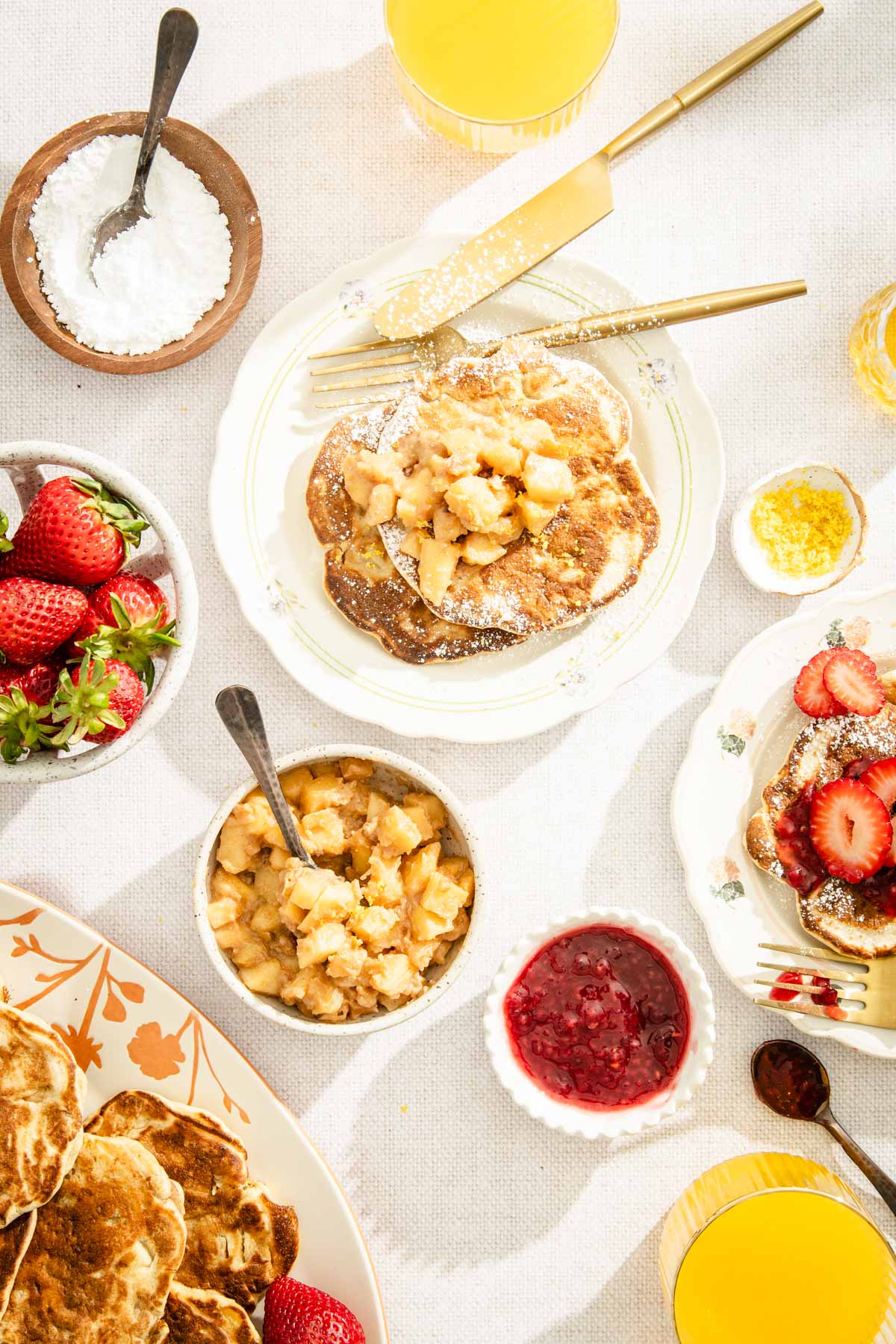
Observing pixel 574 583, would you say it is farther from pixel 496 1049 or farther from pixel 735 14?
pixel 735 14

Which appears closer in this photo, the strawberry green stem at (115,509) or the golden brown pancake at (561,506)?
the strawberry green stem at (115,509)

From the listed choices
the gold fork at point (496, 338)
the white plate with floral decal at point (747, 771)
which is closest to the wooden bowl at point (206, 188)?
the gold fork at point (496, 338)

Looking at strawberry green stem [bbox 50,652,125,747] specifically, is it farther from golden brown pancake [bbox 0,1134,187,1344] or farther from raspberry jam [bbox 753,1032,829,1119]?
raspberry jam [bbox 753,1032,829,1119]

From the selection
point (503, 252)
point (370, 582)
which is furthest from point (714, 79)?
point (370, 582)

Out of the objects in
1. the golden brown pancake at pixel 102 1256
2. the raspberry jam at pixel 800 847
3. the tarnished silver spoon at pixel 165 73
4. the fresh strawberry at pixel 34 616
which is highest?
the tarnished silver spoon at pixel 165 73

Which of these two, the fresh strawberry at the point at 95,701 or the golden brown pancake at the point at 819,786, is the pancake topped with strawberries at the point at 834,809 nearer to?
the golden brown pancake at the point at 819,786

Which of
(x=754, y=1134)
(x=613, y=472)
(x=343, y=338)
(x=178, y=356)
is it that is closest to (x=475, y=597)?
(x=613, y=472)

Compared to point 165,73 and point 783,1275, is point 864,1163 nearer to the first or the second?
point 783,1275
